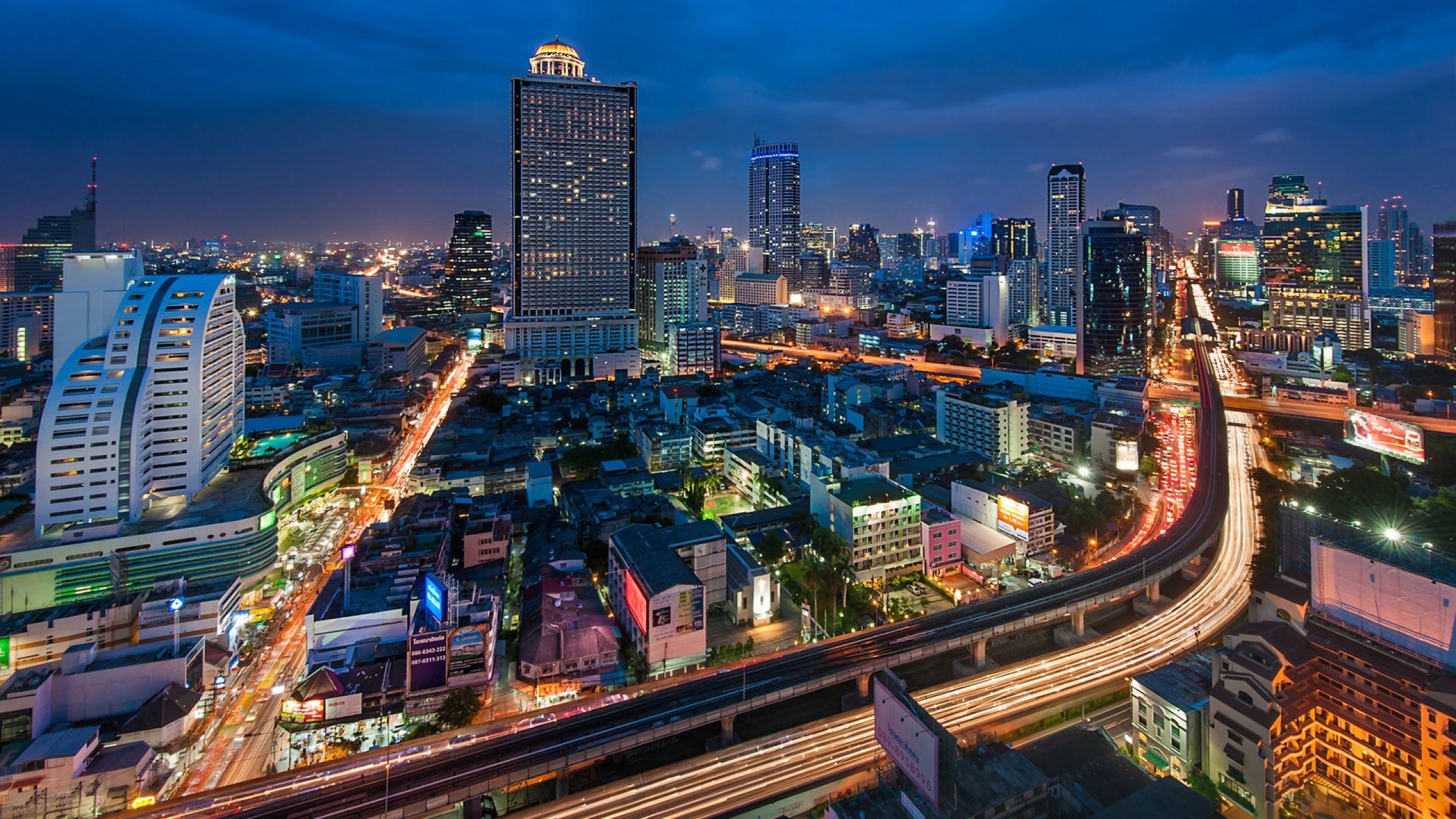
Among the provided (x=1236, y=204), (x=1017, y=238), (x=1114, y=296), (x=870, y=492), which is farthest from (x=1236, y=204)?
(x=870, y=492)

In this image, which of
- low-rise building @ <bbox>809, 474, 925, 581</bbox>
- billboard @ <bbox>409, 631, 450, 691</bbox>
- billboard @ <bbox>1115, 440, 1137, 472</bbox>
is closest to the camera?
billboard @ <bbox>409, 631, 450, 691</bbox>

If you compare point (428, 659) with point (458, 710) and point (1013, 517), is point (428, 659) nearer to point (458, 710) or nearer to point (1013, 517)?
point (458, 710)

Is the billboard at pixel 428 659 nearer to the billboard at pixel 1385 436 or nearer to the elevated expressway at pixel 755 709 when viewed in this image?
the elevated expressway at pixel 755 709

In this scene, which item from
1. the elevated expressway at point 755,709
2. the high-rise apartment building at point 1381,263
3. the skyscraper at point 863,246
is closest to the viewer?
the elevated expressway at point 755,709

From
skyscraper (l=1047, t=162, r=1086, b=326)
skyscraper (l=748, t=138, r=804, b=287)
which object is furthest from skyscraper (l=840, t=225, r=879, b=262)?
skyscraper (l=1047, t=162, r=1086, b=326)

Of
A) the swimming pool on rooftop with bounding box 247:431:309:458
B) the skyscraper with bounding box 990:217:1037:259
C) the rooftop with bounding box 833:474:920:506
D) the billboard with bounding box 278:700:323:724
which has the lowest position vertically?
the billboard with bounding box 278:700:323:724

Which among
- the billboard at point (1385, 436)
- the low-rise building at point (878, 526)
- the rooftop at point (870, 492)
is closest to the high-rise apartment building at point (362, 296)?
the rooftop at point (870, 492)

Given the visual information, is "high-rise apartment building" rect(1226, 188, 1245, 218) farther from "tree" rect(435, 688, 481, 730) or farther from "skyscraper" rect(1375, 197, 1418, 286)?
"tree" rect(435, 688, 481, 730)
